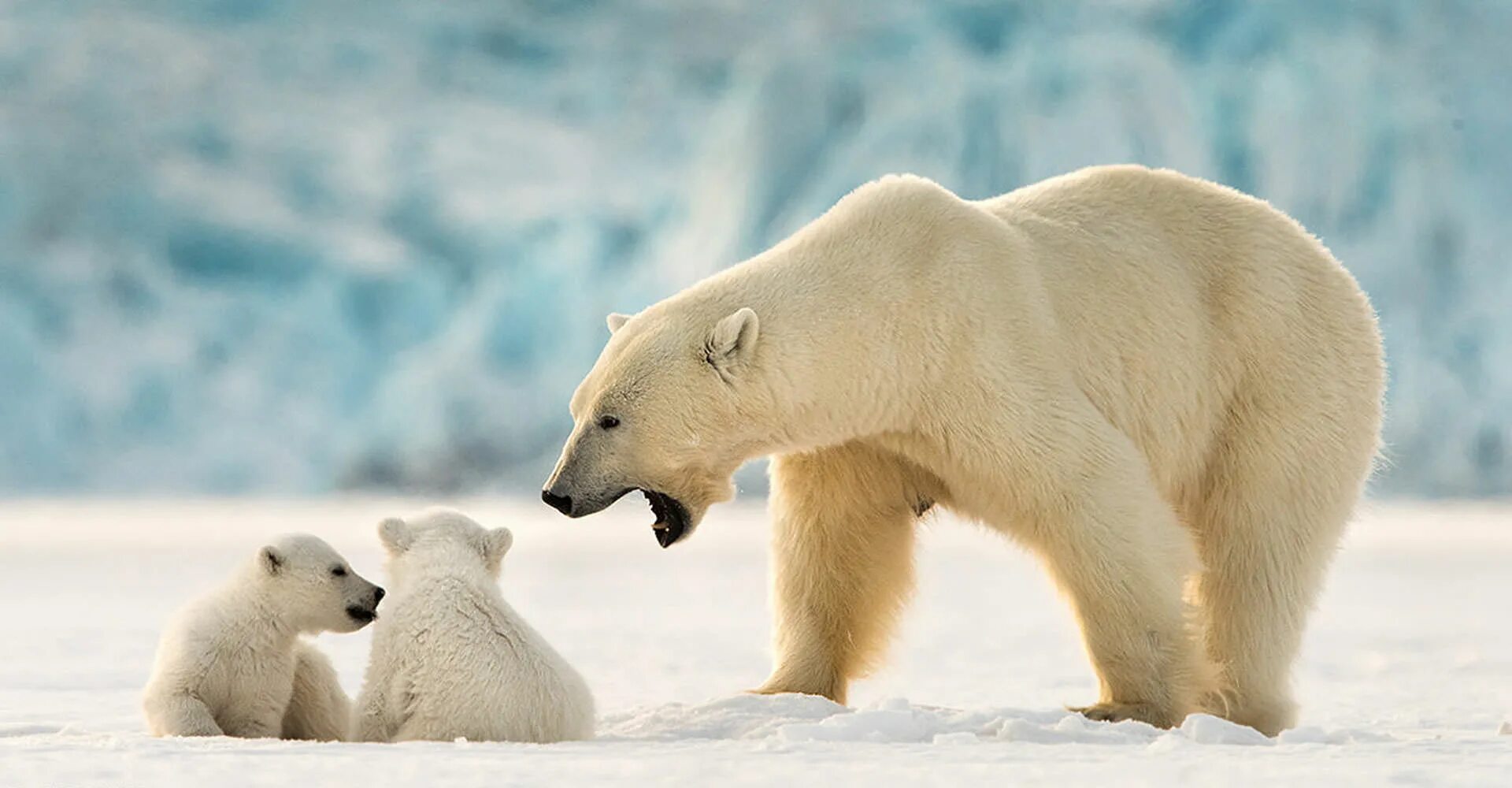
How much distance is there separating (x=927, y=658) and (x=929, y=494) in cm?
369

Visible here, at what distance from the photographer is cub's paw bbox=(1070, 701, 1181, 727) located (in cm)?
431

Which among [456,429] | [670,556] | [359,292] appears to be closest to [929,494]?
[670,556]

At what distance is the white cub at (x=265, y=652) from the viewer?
161 inches

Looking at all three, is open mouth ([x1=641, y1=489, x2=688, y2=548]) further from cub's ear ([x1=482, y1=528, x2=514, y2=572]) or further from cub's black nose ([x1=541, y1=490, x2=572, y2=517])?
cub's ear ([x1=482, y1=528, x2=514, y2=572])

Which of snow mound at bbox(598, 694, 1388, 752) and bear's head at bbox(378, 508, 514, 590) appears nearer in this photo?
snow mound at bbox(598, 694, 1388, 752)

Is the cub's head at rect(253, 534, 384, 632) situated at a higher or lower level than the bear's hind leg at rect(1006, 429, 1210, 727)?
higher

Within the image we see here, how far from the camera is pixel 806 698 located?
174 inches

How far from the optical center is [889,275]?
4340 millimetres

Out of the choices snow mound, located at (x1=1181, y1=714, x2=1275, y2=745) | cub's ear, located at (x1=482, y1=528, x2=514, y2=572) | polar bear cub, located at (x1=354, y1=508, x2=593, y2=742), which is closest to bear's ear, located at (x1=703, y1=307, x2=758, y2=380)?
cub's ear, located at (x1=482, y1=528, x2=514, y2=572)

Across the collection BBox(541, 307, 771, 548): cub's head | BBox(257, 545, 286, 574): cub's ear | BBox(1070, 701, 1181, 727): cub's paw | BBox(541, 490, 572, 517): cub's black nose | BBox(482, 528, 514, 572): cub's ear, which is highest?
BBox(541, 307, 771, 548): cub's head

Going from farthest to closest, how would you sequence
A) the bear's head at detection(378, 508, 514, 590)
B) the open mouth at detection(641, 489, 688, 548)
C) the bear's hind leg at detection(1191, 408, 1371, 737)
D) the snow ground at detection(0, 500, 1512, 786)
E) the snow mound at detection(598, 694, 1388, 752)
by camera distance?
the bear's hind leg at detection(1191, 408, 1371, 737) < the open mouth at detection(641, 489, 688, 548) < the bear's head at detection(378, 508, 514, 590) < the snow mound at detection(598, 694, 1388, 752) < the snow ground at detection(0, 500, 1512, 786)

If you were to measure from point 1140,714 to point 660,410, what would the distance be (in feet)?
4.84

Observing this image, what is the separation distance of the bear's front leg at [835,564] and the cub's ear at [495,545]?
3.18 feet

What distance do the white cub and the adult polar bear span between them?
2.35 feet
